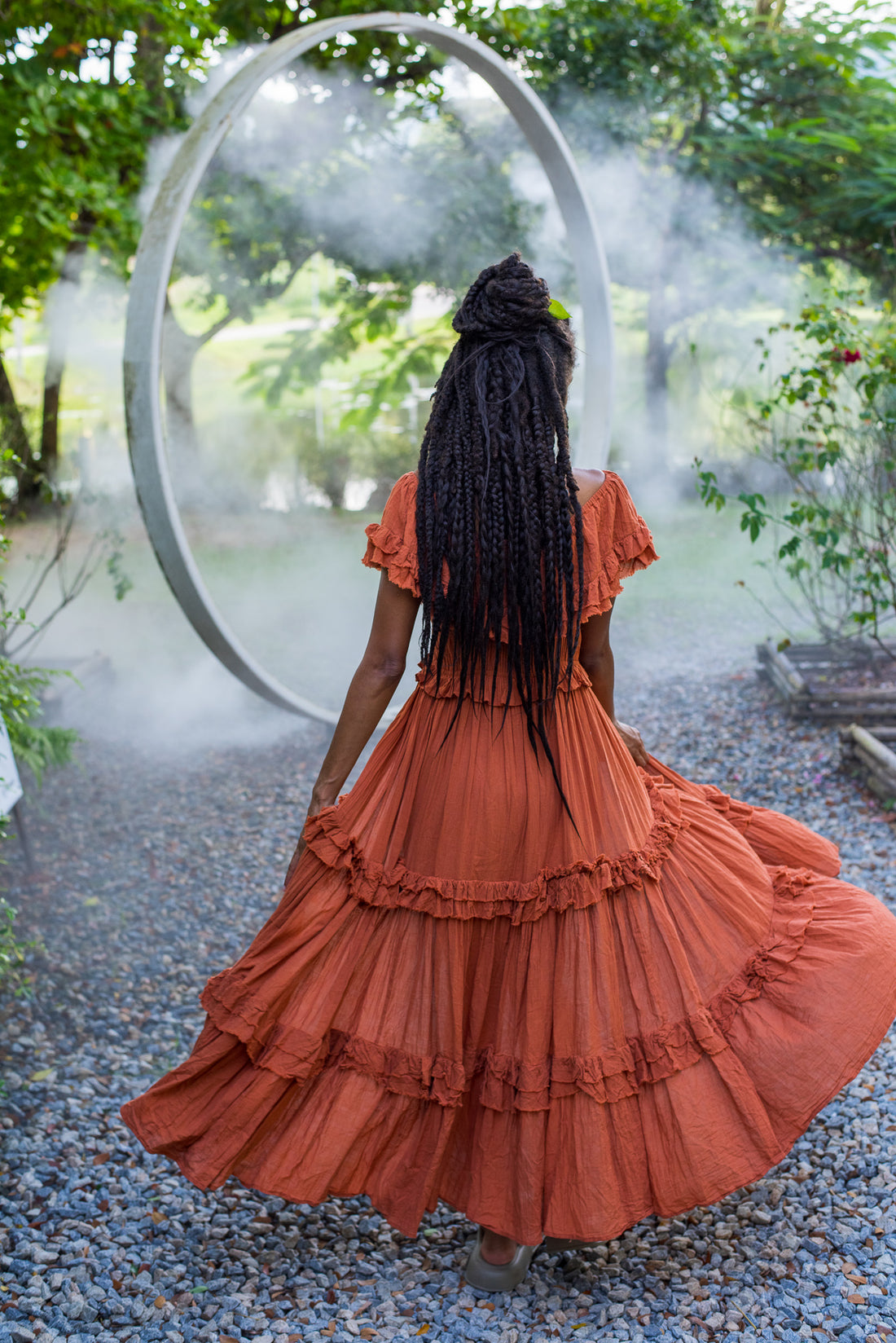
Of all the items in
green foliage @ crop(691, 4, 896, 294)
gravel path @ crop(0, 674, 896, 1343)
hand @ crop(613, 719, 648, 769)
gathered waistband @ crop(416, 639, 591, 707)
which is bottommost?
gravel path @ crop(0, 674, 896, 1343)

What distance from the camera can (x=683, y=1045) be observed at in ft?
4.97

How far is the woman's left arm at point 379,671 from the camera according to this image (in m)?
1.60

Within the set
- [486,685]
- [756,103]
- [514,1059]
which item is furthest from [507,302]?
[756,103]

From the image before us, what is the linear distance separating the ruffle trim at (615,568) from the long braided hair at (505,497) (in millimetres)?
31

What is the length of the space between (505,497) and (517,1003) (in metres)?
0.72

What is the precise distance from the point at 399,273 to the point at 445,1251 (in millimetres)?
3865

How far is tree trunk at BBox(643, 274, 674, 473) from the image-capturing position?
771 centimetres

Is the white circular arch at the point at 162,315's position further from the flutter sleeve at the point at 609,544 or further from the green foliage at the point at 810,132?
the green foliage at the point at 810,132

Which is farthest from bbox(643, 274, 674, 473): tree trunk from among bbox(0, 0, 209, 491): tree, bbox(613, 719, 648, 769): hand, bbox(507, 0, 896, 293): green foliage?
bbox(613, 719, 648, 769): hand

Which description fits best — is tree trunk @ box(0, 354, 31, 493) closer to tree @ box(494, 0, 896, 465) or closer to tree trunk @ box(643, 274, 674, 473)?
tree @ box(494, 0, 896, 465)

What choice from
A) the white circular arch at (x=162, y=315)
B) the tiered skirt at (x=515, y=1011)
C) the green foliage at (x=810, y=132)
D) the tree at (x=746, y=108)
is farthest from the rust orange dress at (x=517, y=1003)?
the green foliage at (x=810, y=132)

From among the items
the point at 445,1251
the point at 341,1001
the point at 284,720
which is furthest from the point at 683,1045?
the point at 284,720

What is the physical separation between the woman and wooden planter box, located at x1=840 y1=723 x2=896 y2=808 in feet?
6.41

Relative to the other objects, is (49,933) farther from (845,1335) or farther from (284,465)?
(284,465)
